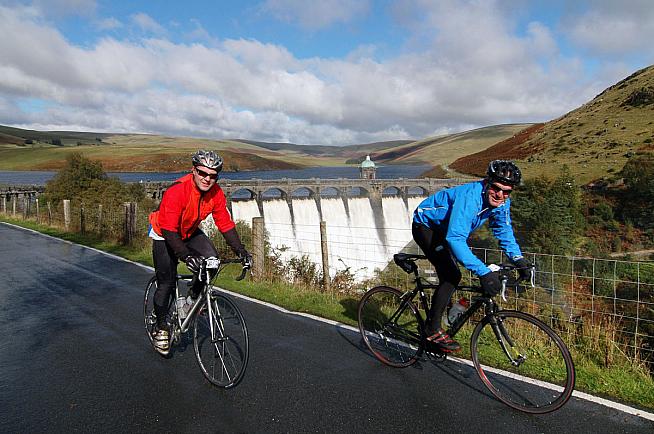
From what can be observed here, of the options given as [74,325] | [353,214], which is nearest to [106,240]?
[74,325]

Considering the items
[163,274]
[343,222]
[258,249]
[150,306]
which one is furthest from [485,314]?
[343,222]

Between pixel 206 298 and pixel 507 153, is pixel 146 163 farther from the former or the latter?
pixel 206 298

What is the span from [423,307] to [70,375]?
13.3 ft

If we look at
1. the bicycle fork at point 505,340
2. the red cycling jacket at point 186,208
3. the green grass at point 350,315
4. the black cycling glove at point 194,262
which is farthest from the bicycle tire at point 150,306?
the bicycle fork at point 505,340

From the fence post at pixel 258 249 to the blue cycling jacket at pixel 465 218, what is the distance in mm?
6078

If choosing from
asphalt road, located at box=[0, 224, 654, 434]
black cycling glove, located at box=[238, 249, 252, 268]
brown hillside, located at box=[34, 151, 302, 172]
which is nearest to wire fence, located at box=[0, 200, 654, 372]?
asphalt road, located at box=[0, 224, 654, 434]

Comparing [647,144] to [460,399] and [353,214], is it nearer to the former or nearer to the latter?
[353,214]

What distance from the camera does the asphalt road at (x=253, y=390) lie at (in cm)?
396

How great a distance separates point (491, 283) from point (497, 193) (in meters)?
0.91

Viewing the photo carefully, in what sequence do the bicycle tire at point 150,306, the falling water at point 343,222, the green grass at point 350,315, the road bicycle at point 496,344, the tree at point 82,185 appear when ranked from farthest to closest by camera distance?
the falling water at point 343,222
the tree at point 82,185
the bicycle tire at point 150,306
the green grass at point 350,315
the road bicycle at point 496,344

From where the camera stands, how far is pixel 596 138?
275 ft

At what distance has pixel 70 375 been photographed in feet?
16.3

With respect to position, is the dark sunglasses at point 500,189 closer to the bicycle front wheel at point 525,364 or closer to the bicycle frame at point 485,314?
the bicycle frame at point 485,314

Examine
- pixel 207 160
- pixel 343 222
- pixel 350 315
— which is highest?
pixel 207 160
